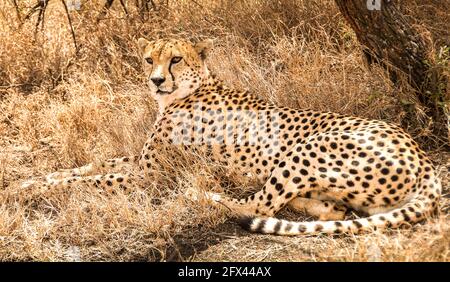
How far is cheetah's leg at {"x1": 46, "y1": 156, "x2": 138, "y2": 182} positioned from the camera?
4867mm

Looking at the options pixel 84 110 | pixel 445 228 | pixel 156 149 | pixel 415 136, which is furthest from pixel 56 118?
pixel 445 228

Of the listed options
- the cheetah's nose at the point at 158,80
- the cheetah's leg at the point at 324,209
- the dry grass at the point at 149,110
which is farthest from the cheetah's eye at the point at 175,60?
the cheetah's leg at the point at 324,209

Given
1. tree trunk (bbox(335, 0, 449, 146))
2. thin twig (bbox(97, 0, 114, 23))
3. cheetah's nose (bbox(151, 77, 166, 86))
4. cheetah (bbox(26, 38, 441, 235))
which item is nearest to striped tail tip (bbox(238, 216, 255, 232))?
cheetah (bbox(26, 38, 441, 235))

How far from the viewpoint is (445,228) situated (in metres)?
3.40

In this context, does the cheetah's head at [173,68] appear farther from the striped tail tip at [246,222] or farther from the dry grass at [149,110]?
the striped tail tip at [246,222]

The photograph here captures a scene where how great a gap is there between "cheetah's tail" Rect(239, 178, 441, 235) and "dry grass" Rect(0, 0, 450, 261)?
0.05 meters

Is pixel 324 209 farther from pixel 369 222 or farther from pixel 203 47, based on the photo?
pixel 203 47

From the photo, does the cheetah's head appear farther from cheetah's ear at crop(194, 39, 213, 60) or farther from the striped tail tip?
the striped tail tip

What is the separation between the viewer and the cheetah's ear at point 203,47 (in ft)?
15.4

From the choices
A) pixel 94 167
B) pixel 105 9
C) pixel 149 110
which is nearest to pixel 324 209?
pixel 94 167

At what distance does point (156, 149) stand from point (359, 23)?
148 cm

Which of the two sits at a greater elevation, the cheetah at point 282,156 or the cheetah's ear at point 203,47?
the cheetah's ear at point 203,47
